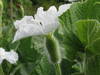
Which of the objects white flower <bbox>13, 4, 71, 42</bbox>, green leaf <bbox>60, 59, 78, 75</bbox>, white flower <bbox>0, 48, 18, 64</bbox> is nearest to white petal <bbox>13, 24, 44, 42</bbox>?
white flower <bbox>13, 4, 71, 42</bbox>

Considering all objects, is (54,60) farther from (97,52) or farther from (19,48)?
(19,48)

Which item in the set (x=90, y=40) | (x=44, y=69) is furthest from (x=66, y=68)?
(x=90, y=40)

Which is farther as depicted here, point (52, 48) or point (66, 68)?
point (66, 68)

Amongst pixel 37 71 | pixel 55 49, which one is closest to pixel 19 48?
pixel 37 71

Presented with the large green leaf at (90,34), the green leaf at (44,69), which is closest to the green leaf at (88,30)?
the large green leaf at (90,34)

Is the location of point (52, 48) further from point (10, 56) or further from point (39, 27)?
point (10, 56)

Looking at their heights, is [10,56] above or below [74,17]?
→ below
